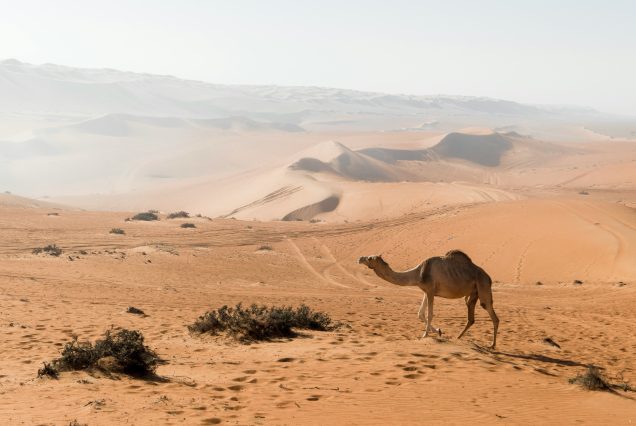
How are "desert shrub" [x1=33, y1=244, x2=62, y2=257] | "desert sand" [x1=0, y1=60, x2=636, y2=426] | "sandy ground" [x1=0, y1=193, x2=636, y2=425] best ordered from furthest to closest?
"desert shrub" [x1=33, y1=244, x2=62, y2=257], "desert sand" [x1=0, y1=60, x2=636, y2=426], "sandy ground" [x1=0, y1=193, x2=636, y2=425]

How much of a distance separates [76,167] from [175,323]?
244ft

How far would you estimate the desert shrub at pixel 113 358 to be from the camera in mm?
8672

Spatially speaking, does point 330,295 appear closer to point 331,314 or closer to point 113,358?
point 331,314

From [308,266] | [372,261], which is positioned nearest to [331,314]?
[372,261]

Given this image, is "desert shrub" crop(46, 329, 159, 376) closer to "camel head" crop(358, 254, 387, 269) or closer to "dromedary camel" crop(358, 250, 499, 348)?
"camel head" crop(358, 254, 387, 269)

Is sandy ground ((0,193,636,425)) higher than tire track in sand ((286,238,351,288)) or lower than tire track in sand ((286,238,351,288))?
higher

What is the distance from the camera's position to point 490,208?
117 ft

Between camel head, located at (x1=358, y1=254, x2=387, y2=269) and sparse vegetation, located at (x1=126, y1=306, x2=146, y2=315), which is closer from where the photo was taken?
camel head, located at (x1=358, y1=254, x2=387, y2=269)

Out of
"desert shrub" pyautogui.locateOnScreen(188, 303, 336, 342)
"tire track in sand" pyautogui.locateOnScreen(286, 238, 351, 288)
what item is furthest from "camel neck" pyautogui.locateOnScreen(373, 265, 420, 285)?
"tire track in sand" pyautogui.locateOnScreen(286, 238, 351, 288)

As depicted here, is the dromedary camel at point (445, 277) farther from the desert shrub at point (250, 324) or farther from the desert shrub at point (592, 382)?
the desert shrub at point (592, 382)

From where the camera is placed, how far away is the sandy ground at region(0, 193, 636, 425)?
7.38 m

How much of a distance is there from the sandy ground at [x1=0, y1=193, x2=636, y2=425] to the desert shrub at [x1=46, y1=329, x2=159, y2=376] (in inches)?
11.3

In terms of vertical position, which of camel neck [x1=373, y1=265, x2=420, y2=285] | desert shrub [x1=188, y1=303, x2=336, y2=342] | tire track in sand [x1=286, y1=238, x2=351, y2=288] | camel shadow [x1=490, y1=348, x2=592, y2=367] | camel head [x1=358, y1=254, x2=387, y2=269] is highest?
camel head [x1=358, y1=254, x2=387, y2=269]

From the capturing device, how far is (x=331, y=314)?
1550 centimetres
